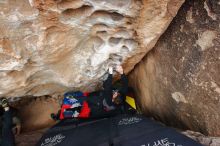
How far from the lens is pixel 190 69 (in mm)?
2746

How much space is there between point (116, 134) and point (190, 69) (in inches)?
37.9

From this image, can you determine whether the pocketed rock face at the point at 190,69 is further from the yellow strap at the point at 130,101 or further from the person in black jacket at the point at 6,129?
the person in black jacket at the point at 6,129

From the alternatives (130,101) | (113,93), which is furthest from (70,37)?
(130,101)

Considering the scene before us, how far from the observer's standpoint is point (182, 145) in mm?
2283

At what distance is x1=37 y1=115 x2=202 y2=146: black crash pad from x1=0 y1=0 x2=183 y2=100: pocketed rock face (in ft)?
1.90

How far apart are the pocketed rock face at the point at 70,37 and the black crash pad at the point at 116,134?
578 mm

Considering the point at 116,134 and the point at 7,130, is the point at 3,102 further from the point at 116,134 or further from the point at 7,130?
the point at 116,134

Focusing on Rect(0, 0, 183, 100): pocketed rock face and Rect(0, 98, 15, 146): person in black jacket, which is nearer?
Rect(0, 0, 183, 100): pocketed rock face

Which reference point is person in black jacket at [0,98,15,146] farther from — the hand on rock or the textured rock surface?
the textured rock surface

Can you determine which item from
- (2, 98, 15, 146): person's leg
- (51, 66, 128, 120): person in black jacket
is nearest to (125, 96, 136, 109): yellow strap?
(51, 66, 128, 120): person in black jacket

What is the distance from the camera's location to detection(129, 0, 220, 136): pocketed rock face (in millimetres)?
2490

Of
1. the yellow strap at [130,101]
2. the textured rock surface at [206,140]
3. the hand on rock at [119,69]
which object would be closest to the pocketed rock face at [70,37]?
the hand on rock at [119,69]

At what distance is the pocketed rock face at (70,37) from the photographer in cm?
241

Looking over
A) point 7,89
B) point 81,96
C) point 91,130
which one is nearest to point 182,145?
point 91,130
